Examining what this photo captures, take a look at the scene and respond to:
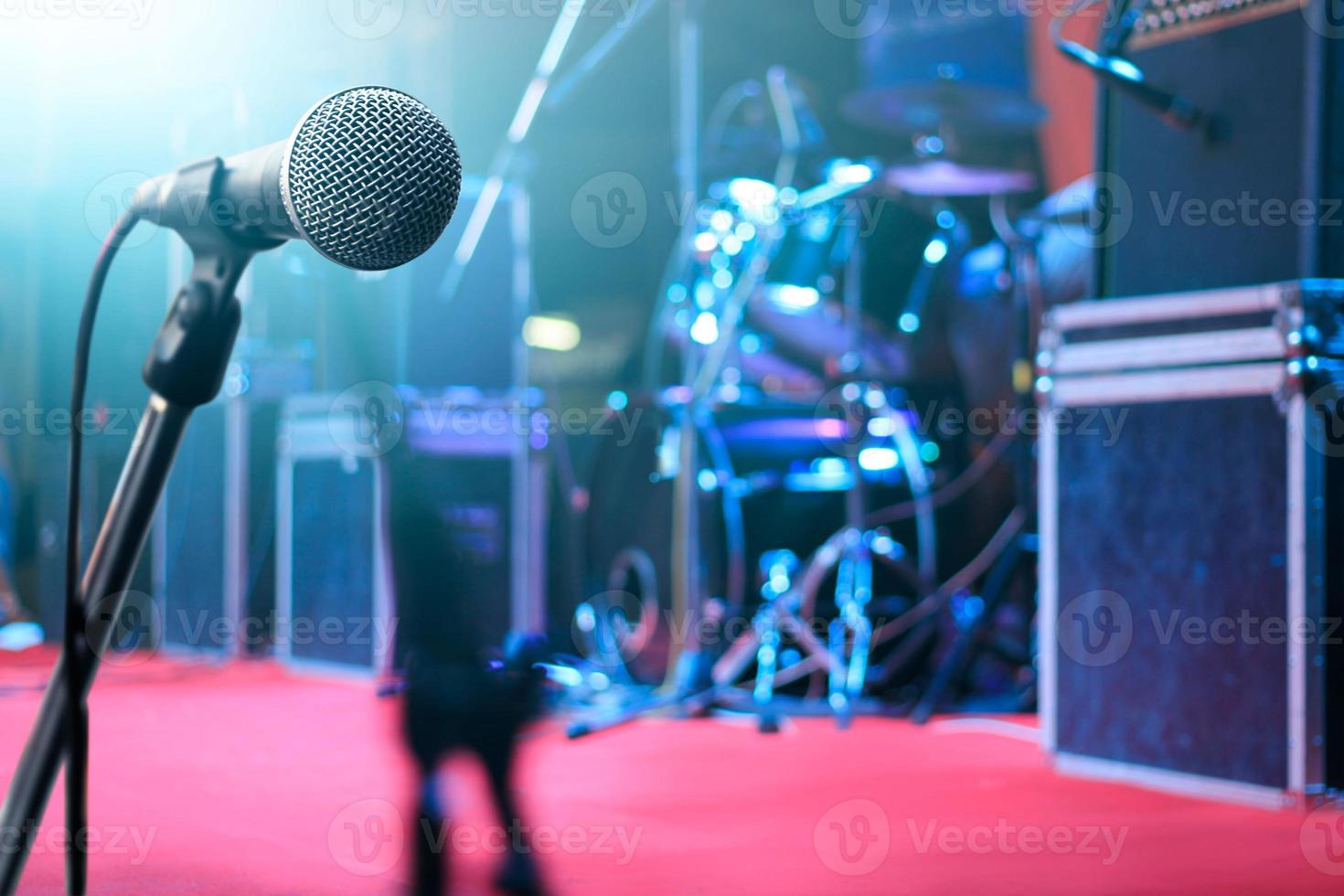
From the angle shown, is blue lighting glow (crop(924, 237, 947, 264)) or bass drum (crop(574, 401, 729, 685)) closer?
blue lighting glow (crop(924, 237, 947, 264))

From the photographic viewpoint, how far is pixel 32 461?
5691 millimetres

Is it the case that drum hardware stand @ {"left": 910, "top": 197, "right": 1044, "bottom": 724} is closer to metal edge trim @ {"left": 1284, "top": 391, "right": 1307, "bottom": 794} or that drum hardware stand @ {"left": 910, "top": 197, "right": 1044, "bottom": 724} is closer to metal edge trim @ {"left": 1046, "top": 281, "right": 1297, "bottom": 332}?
metal edge trim @ {"left": 1046, "top": 281, "right": 1297, "bottom": 332}

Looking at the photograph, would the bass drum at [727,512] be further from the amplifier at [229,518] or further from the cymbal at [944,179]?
the amplifier at [229,518]

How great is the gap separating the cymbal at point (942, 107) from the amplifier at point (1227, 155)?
1.61 ft

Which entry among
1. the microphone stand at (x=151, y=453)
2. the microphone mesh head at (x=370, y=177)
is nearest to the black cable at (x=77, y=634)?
the microphone stand at (x=151, y=453)

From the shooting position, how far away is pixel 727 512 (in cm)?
386

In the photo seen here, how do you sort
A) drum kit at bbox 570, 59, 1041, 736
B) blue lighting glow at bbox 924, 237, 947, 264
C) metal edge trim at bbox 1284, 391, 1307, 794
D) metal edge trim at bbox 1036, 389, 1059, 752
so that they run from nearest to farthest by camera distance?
metal edge trim at bbox 1284, 391, 1307, 794, metal edge trim at bbox 1036, 389, 1059, 752, drum kit at bbox 570, 59, 1041, 736, blue lighting glow at bbox 924, 237, 947, 264

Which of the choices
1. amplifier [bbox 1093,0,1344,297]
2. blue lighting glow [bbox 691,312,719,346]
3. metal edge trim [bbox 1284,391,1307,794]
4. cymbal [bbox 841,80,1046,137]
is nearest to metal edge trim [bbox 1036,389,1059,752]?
amplifier [bbox 1093,0,1344,297]

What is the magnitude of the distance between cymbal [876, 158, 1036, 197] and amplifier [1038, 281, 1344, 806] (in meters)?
0.73

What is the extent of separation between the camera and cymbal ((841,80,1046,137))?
3.34 m

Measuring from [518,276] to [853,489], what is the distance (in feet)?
4.87

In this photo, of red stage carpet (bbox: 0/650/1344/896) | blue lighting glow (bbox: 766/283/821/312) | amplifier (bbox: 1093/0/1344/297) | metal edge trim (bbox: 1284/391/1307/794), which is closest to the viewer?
red stage carpet (bbox: 0/650/1344/896)

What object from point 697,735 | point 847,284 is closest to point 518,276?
point 847,284

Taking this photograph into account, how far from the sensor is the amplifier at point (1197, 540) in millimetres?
2434
